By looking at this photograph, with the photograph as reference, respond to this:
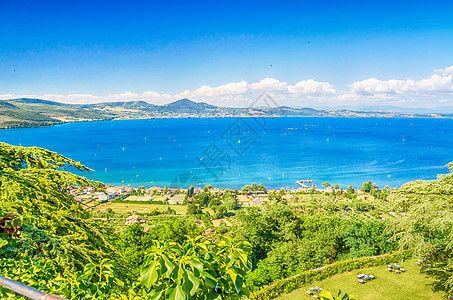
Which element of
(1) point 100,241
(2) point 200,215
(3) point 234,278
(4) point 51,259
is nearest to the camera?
(3) point 234,278

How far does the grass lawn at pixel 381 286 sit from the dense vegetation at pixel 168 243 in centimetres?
72

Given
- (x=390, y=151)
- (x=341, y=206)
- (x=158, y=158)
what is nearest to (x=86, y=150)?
(x=158, y=158)

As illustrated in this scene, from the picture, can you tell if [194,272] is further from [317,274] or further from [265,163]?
[265,163]

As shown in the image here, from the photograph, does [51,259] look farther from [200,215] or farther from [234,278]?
[200,215]

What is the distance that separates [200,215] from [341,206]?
22.1m

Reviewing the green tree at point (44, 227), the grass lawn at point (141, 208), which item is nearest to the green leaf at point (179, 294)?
the green tree at point (44, 227)

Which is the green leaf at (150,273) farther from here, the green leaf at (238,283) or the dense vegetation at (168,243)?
the green leaf at (238,283)

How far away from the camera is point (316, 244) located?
15.9 meters

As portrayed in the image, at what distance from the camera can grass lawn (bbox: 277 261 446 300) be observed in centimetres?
1138

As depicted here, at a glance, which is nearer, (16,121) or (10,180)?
(10,180)

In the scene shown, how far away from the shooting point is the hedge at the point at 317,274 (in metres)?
11.7

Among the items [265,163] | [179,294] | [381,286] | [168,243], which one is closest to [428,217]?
[381,286]

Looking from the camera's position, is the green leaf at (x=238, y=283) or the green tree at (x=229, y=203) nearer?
the green leaf at (x=238, y=283)

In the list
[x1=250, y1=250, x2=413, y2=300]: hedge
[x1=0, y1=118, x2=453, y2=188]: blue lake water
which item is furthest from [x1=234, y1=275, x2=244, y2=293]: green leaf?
[x1=0, y1=118, x2=453, y2=188]: blue lake water
